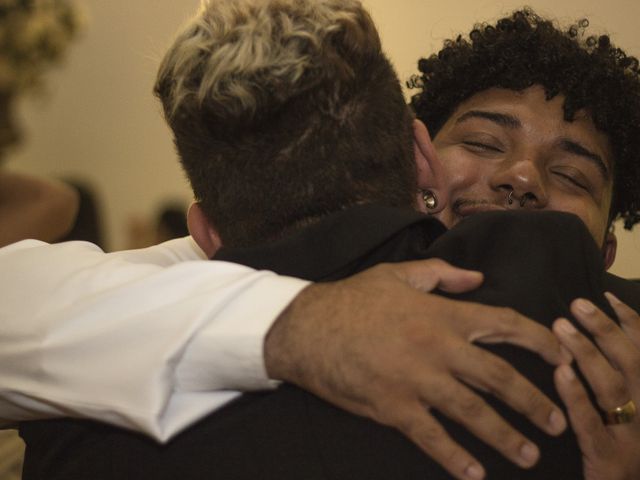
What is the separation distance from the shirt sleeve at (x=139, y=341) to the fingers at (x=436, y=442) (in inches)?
6.0

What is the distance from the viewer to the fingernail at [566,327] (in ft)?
2.63

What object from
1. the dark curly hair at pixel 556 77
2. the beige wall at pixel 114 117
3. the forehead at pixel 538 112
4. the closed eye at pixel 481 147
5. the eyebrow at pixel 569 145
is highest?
the dark curly hair at pixel 556 77

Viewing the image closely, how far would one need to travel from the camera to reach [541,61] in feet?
5.14

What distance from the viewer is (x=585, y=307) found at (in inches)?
32.3

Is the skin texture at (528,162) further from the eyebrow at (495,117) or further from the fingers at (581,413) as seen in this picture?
the fingers at (581,413)

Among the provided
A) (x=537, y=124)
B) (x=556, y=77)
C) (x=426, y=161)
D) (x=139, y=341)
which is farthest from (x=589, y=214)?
(x=139, y=341)

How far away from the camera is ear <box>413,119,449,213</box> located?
3.26ft

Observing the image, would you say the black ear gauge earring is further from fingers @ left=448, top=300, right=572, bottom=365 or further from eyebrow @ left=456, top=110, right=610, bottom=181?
fingers @ left=448, top=300, right=572, bottom=365

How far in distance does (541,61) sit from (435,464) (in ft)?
3.49

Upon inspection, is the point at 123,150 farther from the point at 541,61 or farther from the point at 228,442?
the point at 228,442

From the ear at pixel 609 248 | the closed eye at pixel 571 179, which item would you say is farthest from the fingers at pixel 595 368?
the ear at pixel 609 248

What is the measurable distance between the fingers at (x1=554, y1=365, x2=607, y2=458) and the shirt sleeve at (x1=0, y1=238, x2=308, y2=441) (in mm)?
293

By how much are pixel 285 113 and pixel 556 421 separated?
45 cm

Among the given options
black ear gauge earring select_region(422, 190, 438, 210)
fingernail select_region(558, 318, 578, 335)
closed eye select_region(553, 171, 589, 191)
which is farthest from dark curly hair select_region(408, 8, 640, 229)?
fingernail select_region(558, 318, 578, 335)
